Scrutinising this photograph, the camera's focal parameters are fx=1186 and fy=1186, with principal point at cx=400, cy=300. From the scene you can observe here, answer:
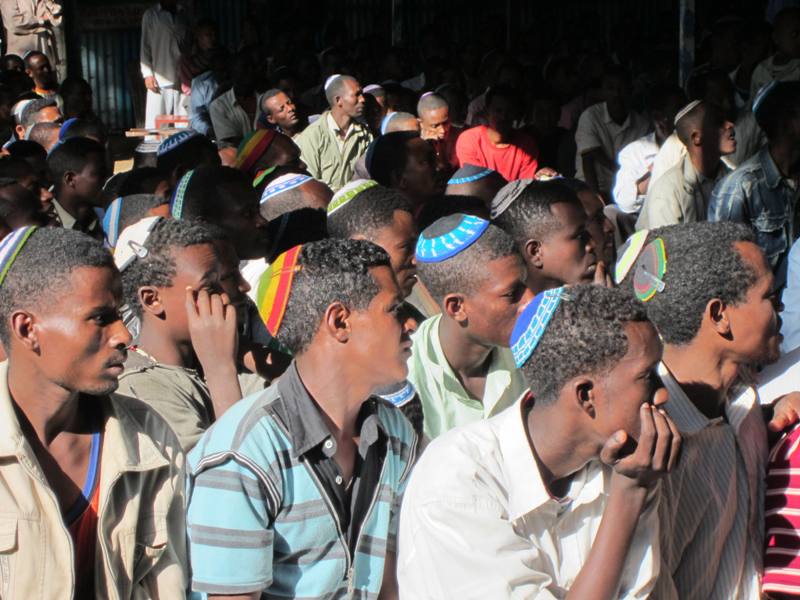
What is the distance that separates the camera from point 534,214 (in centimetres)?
501

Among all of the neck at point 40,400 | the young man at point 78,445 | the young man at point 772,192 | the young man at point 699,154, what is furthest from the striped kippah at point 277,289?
the young man at point 699,154

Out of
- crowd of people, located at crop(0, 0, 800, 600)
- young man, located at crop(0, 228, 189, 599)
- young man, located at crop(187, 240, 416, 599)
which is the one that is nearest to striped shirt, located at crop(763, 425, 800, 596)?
crowd of people, located at crop(0, 0, 800, 600)

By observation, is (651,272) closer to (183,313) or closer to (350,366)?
(350,366)

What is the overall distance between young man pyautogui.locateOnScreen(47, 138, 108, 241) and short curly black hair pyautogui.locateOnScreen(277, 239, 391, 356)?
4455mm

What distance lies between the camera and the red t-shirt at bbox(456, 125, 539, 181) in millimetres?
8945

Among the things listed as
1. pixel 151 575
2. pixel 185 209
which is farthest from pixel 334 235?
pixel 151 575

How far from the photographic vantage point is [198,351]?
363 centimetres

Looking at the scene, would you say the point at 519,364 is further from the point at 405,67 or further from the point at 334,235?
the point at 405,67

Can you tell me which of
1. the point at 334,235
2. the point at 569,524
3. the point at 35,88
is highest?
the point at 569,524

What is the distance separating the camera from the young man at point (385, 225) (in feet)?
15.6

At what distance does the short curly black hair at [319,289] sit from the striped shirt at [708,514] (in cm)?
84

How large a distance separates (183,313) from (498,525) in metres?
1.56

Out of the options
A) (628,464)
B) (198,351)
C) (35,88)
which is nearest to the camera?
(628,464)

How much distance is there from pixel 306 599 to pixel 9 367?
89 centimetres
